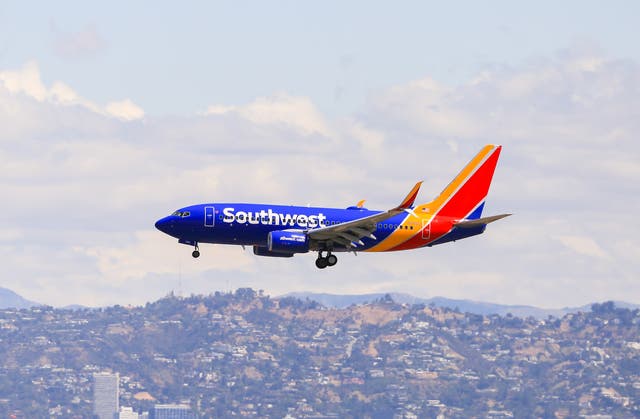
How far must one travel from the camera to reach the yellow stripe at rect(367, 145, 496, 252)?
143375 millimetres

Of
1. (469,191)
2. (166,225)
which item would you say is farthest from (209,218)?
(469,191)

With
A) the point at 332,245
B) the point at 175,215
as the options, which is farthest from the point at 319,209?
the point at 175,215

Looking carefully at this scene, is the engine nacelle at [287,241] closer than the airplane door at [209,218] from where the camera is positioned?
Yes

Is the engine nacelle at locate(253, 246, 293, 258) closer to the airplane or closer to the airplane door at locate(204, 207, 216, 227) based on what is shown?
the airplane

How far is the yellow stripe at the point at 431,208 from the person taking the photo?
14338cm

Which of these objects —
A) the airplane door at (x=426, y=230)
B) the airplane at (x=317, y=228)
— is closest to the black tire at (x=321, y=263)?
the airplane at (x=317, y=228)

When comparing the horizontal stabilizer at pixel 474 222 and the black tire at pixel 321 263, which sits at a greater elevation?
the horizontal stabilizer at pixel 474 222

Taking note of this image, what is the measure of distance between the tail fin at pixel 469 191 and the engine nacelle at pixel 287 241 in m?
14.2

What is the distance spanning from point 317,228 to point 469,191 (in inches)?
717

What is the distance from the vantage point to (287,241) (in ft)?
447

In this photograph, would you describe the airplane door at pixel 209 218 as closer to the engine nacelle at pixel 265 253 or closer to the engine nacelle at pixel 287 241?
the engine nacelle at pixel 287 241

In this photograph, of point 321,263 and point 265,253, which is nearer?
point 321,263

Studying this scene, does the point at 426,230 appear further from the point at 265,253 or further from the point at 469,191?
the point at 265,253

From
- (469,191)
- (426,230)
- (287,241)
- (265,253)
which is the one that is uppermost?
(469,191)
